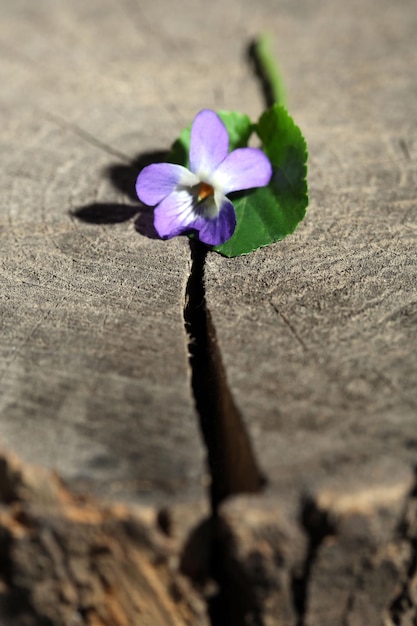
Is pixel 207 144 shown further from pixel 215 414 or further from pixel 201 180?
pixel 215 414

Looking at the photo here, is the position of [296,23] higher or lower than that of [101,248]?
higher

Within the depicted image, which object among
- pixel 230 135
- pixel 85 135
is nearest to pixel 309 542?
pixel 230 135

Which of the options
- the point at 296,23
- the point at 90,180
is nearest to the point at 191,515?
the point at 90,180

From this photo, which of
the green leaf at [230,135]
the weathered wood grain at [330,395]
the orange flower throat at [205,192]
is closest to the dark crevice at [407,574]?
the weathered wood grain at [330,395]

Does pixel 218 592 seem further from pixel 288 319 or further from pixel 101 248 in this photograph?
pixel 101 248

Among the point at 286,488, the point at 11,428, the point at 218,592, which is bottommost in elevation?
the point at 218,592

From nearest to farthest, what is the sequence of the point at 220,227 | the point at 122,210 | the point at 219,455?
1. the point at 219,455
2. the point at 220,227
3. the point at 122,210
